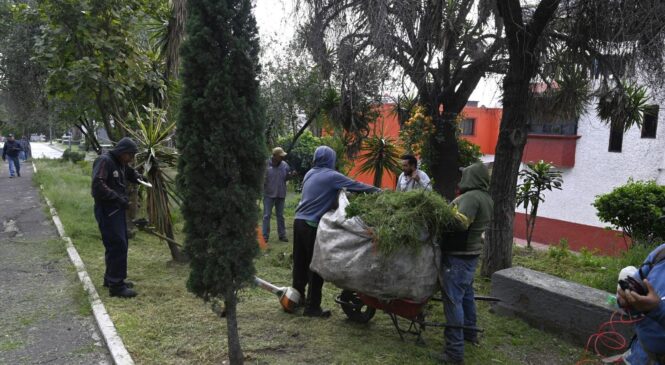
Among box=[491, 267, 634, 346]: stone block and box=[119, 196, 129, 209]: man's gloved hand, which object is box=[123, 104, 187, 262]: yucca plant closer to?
box=[119, 196, 129, 209]: man's gloved hand

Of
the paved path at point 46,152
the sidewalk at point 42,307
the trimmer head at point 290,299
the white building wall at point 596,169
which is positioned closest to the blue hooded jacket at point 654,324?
the trimmer head at point 290,299

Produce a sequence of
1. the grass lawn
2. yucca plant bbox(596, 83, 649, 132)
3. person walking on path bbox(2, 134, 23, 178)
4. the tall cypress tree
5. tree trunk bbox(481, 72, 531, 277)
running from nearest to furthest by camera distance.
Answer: the tall cypress tree → the grass lawn → tree trunk bbox(481, 72, 531, 277) → yucca plant bbox(596, 83, 649, 132) → person walking on path bbox(2, 134, 23, 178)

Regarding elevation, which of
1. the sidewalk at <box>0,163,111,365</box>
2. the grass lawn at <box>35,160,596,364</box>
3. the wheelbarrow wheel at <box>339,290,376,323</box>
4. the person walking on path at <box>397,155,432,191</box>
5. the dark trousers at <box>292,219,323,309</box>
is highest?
the person walking on path at <box>397,155,432,191</box>

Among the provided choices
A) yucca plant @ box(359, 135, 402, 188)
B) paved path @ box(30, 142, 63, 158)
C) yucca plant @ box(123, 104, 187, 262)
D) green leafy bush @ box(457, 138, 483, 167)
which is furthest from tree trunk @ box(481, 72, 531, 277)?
paved path @ box(30, 142, 63, 158)

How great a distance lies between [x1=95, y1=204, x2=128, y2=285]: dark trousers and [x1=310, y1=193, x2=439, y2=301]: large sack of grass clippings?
268 centimetres

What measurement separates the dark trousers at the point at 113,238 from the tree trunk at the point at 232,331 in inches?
97.5

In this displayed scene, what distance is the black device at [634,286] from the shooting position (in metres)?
2.30

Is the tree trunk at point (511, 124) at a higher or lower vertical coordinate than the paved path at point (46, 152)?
higher

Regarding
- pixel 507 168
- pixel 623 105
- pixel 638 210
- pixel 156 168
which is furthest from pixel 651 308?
pixel 623 105

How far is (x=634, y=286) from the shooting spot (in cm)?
232

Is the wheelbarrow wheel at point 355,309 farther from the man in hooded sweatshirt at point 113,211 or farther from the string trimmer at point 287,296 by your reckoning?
the man in hooded sweatshirt at point 113,211

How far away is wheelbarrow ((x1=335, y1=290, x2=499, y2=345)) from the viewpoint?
161 inches

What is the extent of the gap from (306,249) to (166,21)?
6.02 metres

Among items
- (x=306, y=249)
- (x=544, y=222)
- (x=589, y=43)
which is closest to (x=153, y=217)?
(x=306, y=249)
